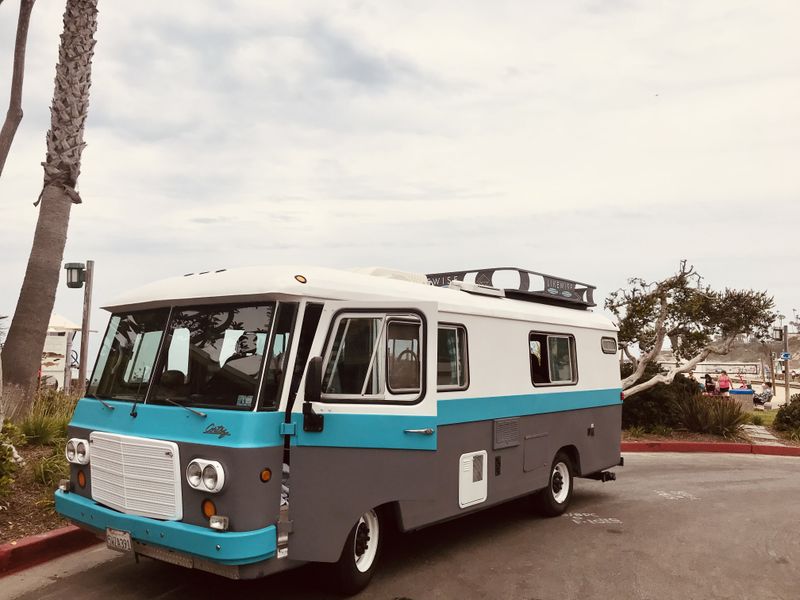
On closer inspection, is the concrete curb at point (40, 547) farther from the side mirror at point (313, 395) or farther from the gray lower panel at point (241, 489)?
the side mirror at point (313, 395)

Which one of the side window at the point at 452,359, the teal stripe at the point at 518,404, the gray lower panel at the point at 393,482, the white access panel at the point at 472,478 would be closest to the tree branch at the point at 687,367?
the teal stripe at the point at 518,404

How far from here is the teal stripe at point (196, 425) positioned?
490 cm

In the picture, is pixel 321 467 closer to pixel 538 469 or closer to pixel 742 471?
pixel 538 469

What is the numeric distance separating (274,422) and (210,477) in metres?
0.56

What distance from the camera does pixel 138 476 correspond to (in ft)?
17.1

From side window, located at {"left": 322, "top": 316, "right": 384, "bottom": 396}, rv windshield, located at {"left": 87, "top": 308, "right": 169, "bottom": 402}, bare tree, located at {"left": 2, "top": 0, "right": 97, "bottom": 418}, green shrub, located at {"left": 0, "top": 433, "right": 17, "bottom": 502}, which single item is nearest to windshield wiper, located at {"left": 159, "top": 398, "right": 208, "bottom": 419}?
rv windshield, located at {"left": 87, "top": 308, "right": 169, "bottom": 402}

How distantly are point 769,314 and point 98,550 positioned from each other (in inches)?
640

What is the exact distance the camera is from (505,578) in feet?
20.5

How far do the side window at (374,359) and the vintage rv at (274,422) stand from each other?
1 centimetres

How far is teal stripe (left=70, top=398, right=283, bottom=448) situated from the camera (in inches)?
193

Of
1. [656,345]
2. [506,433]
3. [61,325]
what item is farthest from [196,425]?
[61,325]

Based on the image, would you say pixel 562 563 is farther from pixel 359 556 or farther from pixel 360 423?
pixel 360 423

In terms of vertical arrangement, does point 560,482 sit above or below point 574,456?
below

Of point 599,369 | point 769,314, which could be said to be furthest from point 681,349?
point 599,369
